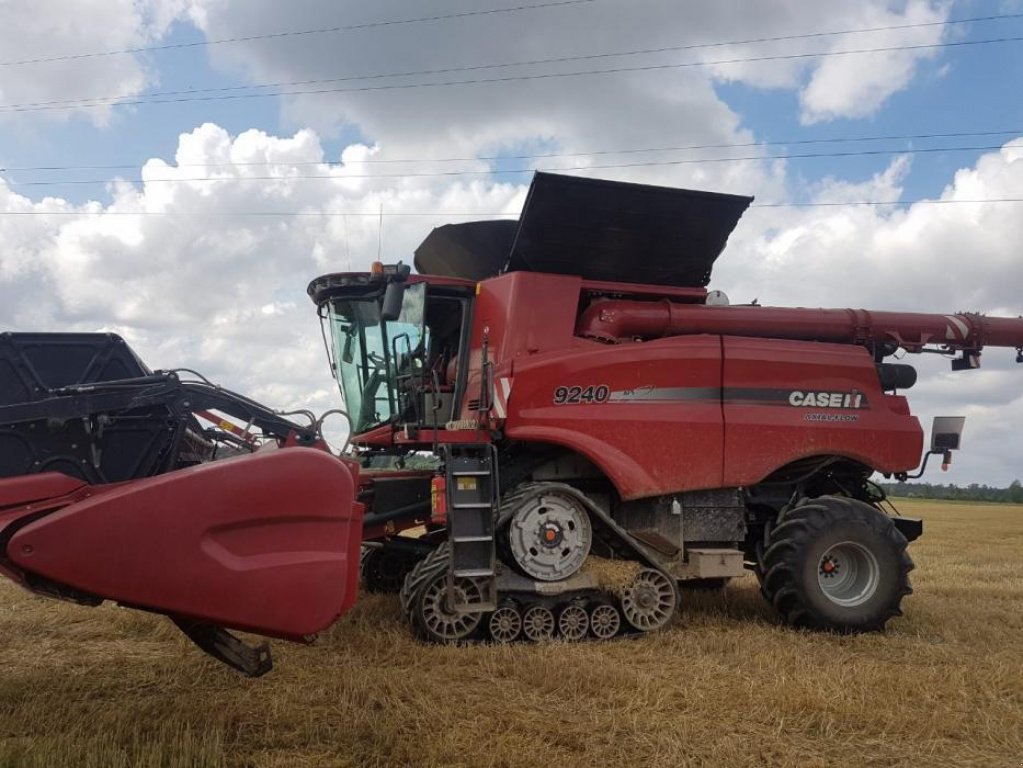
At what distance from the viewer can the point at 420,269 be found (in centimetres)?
822

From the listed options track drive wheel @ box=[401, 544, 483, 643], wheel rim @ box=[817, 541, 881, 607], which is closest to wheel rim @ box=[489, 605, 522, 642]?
track drive wheel @ box=[401, 544, 483, 643]

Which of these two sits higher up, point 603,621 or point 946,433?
point 946,433

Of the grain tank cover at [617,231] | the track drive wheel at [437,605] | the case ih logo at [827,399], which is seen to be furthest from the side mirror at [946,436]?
the track drive wheel at [437,605]

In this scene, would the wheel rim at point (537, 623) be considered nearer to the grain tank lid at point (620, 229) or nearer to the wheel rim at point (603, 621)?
the wheel rim at point (603, 621)

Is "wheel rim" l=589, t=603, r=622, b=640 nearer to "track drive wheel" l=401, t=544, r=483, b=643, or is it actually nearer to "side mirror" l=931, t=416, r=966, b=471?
"track drive wheel" l=401, t=544, r=483, b=643

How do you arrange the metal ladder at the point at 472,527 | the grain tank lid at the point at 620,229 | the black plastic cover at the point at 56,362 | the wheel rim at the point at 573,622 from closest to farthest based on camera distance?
1. the black plastic cover at the point at 56,362
2. the metal ladder at the point at 472,527
3. the wheel rim at the point at 573,622
4. the grain tank lid at the point at 620,229

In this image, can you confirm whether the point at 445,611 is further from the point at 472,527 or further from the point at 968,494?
the point at 968,494

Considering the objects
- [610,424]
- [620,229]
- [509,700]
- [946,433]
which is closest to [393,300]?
[610,424]

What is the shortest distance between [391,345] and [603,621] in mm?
2737

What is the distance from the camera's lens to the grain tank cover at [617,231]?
647 cm

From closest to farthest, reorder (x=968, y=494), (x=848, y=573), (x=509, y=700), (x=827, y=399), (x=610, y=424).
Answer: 1. (x=509, y=700)
2. (x=610, y=424)
3. (x=848, y=573)
4. (x=827, y=399)
5. (x=968, y=494)

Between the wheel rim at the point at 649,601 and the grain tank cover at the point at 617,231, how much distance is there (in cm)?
248

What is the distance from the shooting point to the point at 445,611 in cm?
559

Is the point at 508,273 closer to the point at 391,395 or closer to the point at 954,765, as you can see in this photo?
the point at 391,395
